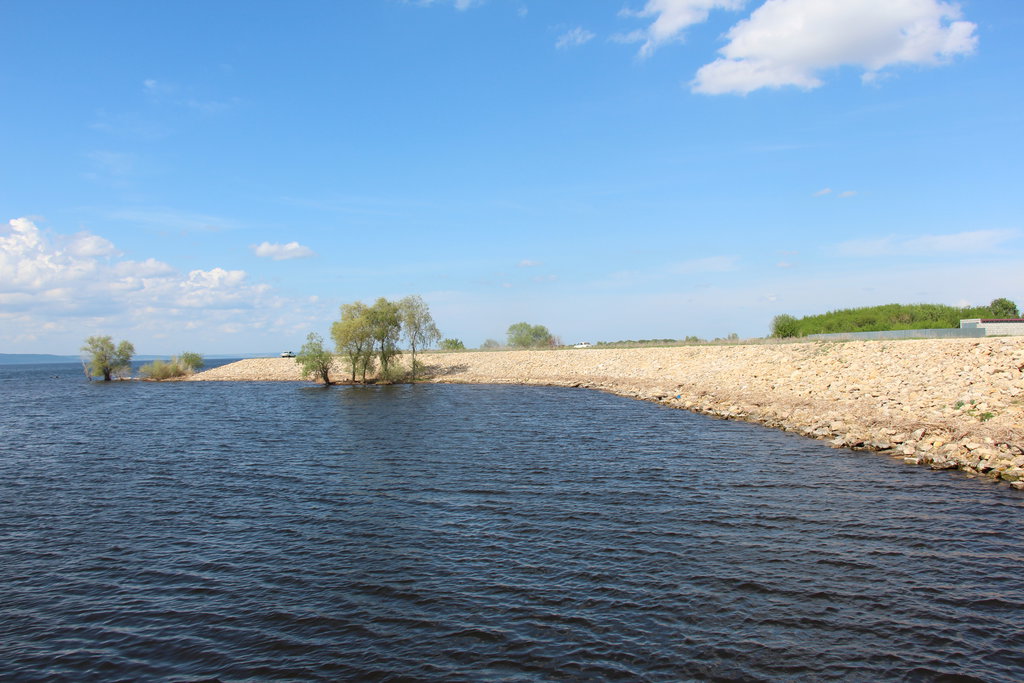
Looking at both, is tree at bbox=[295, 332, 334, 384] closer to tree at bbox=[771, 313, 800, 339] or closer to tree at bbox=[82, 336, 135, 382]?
tree at bbox=[82, 336, 135, 382]

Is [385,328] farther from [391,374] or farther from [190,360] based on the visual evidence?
[190,360]

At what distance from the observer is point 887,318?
79.2m

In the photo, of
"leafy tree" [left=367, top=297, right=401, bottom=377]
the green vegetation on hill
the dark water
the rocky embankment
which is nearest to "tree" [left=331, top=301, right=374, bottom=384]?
"leafy tree" [left=367, top=297, right=401, bottom=377]

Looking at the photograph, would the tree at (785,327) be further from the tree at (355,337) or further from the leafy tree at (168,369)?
the leafy tree at (168,369)

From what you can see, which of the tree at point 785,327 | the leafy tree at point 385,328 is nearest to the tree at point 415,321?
the leafy tree at point 385,328

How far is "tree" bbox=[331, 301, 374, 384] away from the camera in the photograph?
74625 mm

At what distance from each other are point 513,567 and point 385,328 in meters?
66.7

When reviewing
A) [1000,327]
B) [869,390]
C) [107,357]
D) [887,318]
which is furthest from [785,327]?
[107,357]

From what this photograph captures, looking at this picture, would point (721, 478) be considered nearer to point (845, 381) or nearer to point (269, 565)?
point (269, 565)

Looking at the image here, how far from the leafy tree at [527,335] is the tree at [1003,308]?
79.3 meters

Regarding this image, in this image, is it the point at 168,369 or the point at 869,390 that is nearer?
the point at 869,390

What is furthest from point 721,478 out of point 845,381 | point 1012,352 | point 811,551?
point 1012,352

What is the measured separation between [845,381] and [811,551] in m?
30.2

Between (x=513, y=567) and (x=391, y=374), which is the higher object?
(x=391, y=374)
